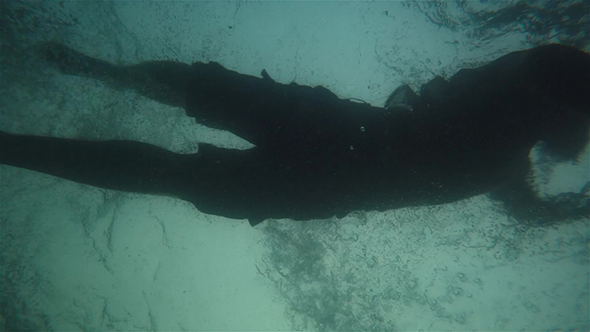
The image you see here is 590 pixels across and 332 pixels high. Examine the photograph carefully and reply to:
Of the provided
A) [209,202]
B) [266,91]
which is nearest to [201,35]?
[266,91]

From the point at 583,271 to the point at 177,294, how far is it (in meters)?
16.3

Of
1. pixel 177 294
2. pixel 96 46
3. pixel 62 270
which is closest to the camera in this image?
pixel 96 46

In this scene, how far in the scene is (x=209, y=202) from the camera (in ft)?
9.47

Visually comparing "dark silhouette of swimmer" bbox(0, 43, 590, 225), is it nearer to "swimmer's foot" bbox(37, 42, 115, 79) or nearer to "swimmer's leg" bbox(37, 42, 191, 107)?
"swimmer's leg" bbox(37, 42, 191, 107)

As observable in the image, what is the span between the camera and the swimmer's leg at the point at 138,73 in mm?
2914

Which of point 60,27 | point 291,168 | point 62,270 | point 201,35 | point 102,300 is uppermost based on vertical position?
point 201,35

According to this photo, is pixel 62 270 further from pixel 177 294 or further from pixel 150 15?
pixel 150 15

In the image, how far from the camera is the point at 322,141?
9.57 feet

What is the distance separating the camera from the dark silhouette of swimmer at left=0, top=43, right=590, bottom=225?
2.76 m

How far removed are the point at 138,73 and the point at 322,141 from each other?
2334 millimetres

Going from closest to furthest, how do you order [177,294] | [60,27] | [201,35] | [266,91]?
[266,91] → [60,27] → [201,35] → [177,294]

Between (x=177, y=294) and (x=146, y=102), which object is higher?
(x=146, y=102)

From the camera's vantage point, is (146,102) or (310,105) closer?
(310,105)

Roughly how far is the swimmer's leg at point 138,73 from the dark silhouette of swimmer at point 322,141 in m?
0.02
